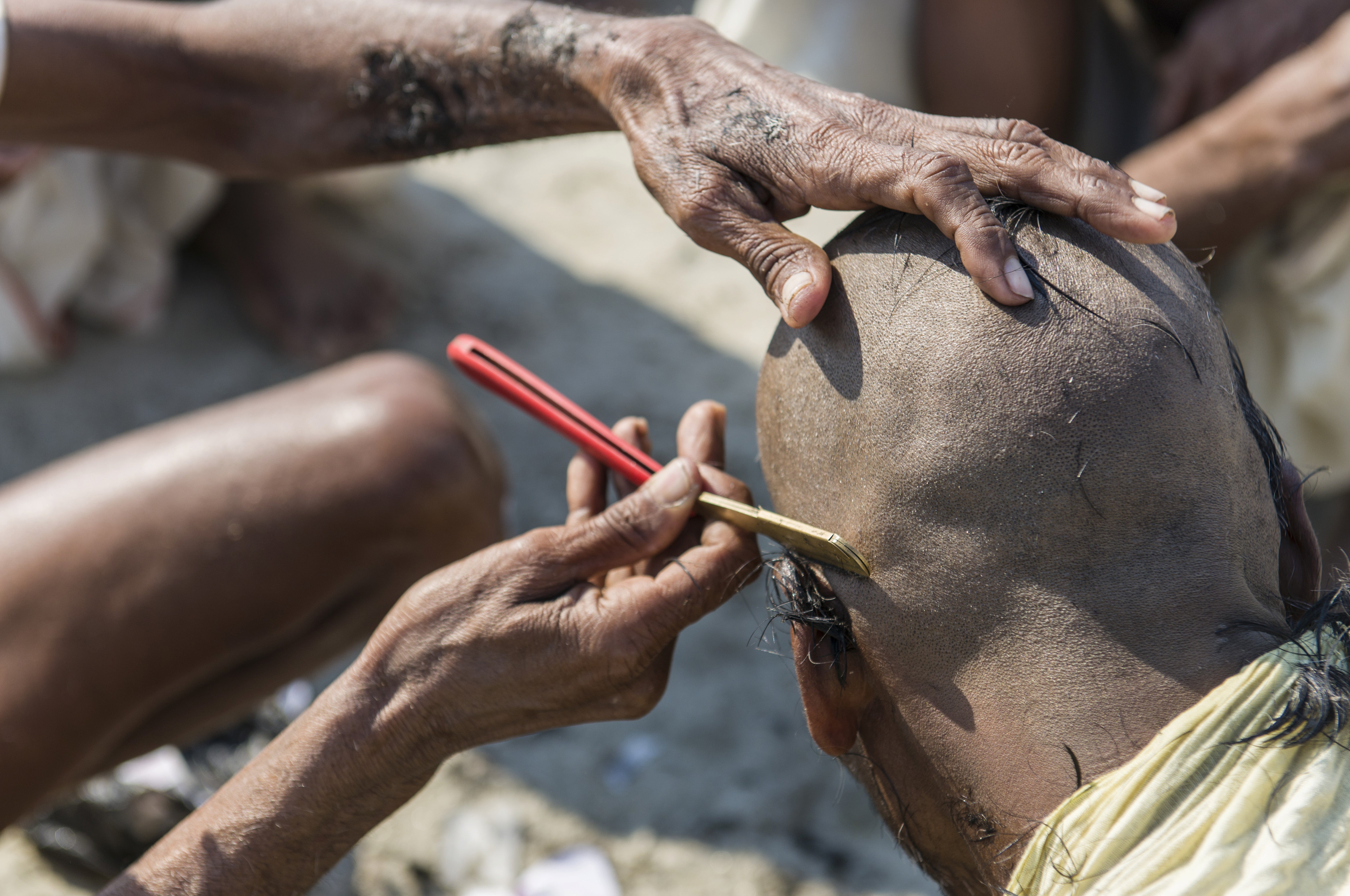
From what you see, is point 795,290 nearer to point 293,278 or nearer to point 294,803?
point 294,803

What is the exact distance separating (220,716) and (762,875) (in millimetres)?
1214

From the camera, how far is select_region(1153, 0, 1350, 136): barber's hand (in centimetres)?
245

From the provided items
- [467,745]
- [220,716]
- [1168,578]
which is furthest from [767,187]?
[220,716]

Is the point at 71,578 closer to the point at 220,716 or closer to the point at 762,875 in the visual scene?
the point at 220,716

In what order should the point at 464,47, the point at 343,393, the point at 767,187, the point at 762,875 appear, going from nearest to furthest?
the point at 767,187
the point at 464,47
the point at 343,393
the point at 762,875

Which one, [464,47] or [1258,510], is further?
[464,47]

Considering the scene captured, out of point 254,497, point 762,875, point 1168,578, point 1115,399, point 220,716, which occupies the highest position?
point 1115,399

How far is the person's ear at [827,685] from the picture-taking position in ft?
4.06

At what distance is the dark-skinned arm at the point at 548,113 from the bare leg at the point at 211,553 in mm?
523

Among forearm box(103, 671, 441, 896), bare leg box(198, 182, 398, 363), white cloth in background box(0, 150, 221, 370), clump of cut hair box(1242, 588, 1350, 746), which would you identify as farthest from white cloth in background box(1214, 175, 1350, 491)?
white cloth in background box(0, 150, 221, 370)

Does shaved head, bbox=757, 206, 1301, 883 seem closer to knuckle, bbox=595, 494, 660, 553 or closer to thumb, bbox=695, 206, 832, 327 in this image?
thumb, bbox=695, 206, 832, 327

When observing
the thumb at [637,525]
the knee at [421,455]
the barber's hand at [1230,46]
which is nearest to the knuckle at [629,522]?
the thumb at [637,525]

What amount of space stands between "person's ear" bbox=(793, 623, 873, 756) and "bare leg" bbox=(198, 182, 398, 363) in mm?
2744

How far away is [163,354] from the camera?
351cm
